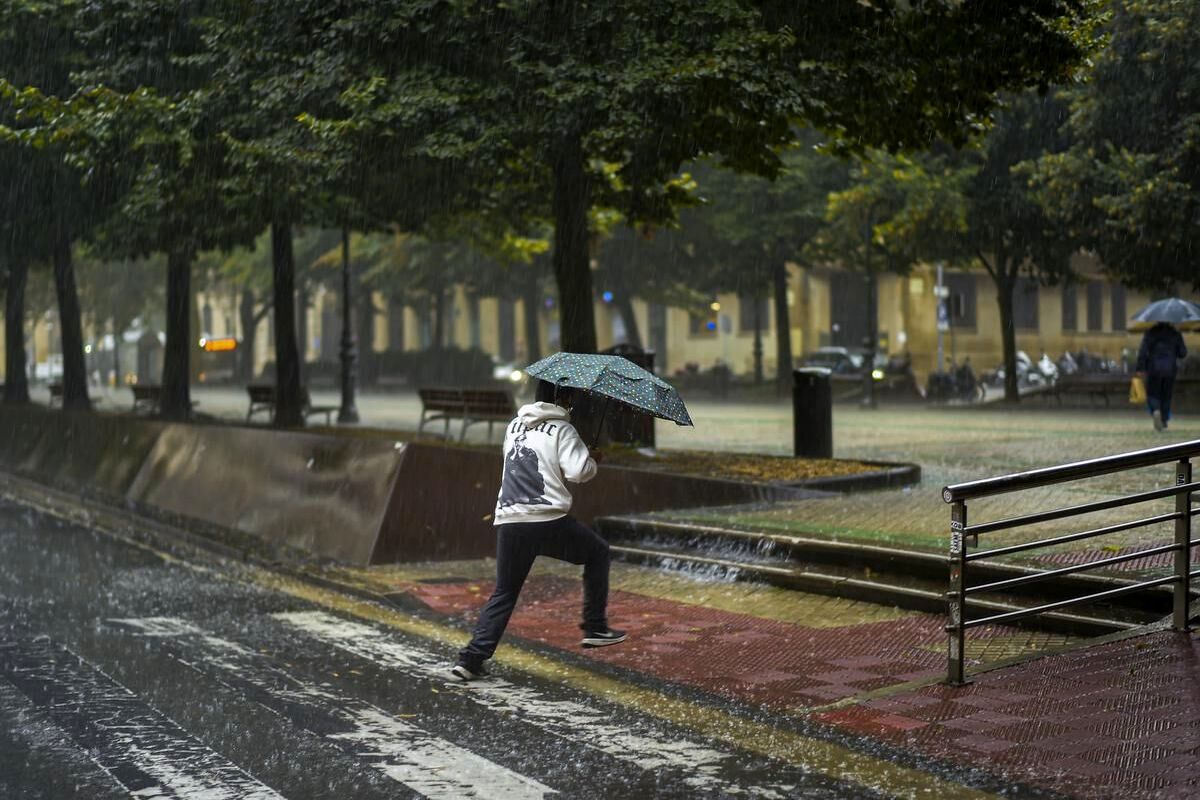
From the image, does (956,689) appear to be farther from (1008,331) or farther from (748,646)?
(1008,331)

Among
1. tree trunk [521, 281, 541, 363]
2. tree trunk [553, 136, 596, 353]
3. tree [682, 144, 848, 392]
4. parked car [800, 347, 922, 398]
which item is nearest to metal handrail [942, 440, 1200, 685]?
tree trunk [553, 136, 596, 353]

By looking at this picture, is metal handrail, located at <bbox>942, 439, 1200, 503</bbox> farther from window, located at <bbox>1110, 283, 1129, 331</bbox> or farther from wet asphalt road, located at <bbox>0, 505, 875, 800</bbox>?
window, located at <bbox>1110, 283, 1129, 331</bbox>

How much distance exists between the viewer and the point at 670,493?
14.0 metres

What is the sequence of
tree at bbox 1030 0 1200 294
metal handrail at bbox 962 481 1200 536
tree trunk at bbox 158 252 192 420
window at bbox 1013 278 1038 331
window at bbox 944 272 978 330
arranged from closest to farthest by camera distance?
metal handrail at bbox 962 481 1200 536
tree at bbox 1030 0 1200 294
tree trunk at bbox 158 252 192 420
window at bbox 944 272 978 330
window at bbox 1013 278 1038 331

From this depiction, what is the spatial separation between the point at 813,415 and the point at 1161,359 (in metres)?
6.32

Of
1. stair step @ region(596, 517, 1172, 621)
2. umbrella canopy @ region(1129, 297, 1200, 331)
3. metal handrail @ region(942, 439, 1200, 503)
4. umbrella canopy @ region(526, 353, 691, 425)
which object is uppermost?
umbrella canopy @ region(1129, 297, 1200, 331)

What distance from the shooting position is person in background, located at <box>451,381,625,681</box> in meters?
7.59

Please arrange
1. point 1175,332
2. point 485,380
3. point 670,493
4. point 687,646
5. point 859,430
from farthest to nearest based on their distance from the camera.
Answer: point 485,380, point 859,430, point 1175,332, point 670,493, point 687,646

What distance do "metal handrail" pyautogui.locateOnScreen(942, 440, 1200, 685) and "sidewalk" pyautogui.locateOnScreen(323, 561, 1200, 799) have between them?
262 millimetres

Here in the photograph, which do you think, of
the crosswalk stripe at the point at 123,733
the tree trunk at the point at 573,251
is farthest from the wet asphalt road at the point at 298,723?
the tree trunk at the point at 573,251

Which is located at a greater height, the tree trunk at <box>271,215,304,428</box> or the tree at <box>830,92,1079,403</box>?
the tree at <box>830,92,1079,403</box>

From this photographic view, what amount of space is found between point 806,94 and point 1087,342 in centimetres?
5835

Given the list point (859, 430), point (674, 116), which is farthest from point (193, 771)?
point (859, 430)

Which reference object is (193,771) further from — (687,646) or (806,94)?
(806,94)
